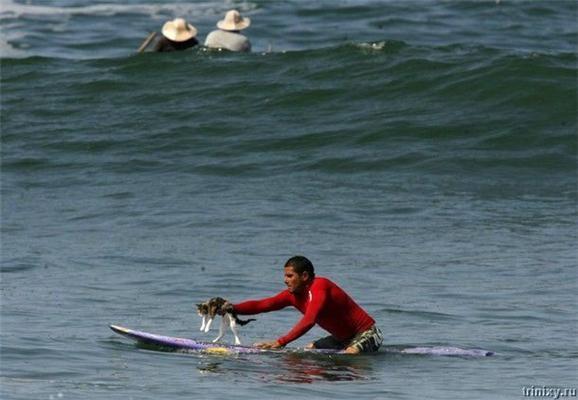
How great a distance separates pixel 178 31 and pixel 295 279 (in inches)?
508

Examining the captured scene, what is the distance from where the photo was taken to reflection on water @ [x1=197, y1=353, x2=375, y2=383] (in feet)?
34.8

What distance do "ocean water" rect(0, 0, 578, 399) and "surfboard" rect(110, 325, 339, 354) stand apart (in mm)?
91

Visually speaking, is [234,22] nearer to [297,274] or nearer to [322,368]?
[297,274]

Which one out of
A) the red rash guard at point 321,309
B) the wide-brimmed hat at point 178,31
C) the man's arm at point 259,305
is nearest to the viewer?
the red rash guard at point 321,309

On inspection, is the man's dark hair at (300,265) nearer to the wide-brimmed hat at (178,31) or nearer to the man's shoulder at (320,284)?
the man's shoulder at (320,284)

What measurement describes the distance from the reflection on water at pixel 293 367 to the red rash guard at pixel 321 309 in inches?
7.3

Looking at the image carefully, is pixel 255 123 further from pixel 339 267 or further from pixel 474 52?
pixel 339 267

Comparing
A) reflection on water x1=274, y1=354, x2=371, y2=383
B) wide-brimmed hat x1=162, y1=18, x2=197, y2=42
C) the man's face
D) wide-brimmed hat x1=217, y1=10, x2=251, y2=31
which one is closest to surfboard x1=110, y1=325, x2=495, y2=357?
reflection on water x1=274, y1=354, x2=371, y2=383

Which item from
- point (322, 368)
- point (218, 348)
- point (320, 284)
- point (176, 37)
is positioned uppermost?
point (176, 37)

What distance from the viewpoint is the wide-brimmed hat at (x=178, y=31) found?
932 inches

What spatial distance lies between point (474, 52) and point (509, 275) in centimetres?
977

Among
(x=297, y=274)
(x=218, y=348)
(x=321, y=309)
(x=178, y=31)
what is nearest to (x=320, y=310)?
(x=321, y=309)

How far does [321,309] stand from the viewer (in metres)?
11.4

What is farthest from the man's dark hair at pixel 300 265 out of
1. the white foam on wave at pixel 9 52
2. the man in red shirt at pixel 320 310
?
the white foam on wave at pixel 9 52
